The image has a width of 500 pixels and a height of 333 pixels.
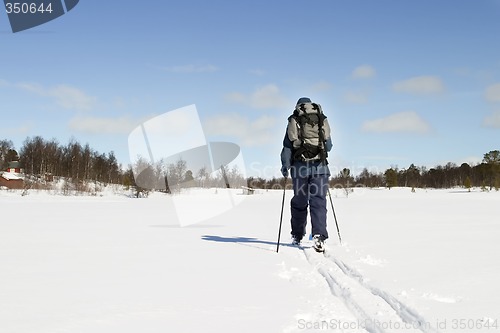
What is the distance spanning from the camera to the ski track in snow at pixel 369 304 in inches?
93.7

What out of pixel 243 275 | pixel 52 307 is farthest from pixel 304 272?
pixel 52 307

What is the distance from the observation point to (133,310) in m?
2.69

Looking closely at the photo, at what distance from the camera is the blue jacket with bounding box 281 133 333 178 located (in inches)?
226

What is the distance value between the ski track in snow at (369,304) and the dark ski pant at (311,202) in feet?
4.60

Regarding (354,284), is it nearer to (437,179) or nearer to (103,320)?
(103,320)

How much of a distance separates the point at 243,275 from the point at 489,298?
2061 millimetres

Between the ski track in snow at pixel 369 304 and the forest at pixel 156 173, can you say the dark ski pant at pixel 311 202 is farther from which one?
the forest at pixel 156 173

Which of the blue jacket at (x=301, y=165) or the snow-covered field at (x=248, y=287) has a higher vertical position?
the blue jacket at (x=301, y=165)

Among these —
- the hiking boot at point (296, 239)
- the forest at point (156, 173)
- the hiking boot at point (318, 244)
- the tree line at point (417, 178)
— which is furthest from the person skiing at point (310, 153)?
the tree line at point (417, 178)

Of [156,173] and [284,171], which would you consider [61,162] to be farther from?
[284,171]

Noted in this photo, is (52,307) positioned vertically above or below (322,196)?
below

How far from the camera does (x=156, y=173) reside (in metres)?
51.3

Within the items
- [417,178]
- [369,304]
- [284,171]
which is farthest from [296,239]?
[417,178]

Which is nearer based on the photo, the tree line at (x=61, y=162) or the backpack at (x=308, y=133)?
the backpack at (x=308, y=133)
